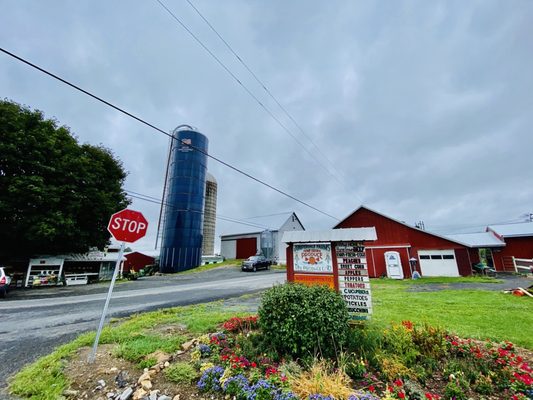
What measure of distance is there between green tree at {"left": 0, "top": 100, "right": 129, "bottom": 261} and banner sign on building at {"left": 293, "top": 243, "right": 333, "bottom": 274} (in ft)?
55.6

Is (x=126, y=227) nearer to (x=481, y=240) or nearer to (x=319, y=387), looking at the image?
(x=319, y=387)

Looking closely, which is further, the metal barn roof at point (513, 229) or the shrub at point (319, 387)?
the metal barn roof at point (513, 229)

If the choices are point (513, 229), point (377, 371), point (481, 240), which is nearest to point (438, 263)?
point (481, 240)

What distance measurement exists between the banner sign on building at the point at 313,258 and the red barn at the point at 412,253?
16771 millimetres

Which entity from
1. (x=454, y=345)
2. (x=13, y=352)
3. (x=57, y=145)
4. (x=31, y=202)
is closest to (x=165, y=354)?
(x=13, y=352)

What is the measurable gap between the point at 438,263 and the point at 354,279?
1860 cm

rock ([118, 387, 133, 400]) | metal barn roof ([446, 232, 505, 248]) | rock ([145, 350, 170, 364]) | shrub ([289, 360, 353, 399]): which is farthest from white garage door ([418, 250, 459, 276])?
rock ([118, 387, 133, 400])

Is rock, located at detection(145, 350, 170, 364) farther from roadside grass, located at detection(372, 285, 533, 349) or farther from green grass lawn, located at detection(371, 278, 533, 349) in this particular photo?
green grass lawn, located at detection(371, 278, 533, 349)

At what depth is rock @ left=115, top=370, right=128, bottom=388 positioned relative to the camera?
130 inches

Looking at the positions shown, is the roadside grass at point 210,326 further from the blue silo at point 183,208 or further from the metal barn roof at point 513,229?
the blue silo at point 183,208

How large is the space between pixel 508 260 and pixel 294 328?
31004mm

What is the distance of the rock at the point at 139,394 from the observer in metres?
2.96

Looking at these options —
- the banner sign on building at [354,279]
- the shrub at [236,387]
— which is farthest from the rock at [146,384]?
the banner sign on building at [354,279]

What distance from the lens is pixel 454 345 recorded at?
4156 millimetres
